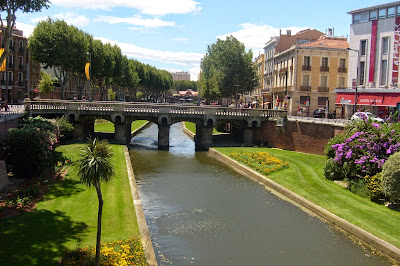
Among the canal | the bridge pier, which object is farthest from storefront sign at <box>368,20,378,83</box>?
the bridge pier

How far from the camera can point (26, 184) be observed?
25969 millimetres

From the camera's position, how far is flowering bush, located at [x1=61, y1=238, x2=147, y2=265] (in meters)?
15.7

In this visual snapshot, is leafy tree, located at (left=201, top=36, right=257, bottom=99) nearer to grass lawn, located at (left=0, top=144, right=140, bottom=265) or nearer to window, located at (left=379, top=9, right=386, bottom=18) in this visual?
window, located at (left=379, top=9, right=386, bottom=18)

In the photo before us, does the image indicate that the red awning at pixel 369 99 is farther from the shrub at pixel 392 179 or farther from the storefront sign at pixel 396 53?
the shrub at pixel 392 179

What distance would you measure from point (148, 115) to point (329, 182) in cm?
2812

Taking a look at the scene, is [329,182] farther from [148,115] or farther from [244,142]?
[148,115]

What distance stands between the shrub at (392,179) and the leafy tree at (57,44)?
51906 millimetres

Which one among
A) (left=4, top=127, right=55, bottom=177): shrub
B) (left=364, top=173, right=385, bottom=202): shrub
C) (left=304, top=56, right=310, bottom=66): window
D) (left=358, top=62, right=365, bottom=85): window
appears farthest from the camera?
(left=304, top=56, right=310, bottom=66): window

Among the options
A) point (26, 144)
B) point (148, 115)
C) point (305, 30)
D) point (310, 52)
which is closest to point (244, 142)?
point (148, 115)

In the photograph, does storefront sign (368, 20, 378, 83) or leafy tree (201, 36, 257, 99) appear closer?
storefront sign (368, 20, 378, 83)

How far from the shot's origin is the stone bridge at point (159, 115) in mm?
52156

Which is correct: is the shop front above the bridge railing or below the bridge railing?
above

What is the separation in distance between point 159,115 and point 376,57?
29.1 m

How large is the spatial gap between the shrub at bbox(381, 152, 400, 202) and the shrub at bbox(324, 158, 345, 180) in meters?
6.84
